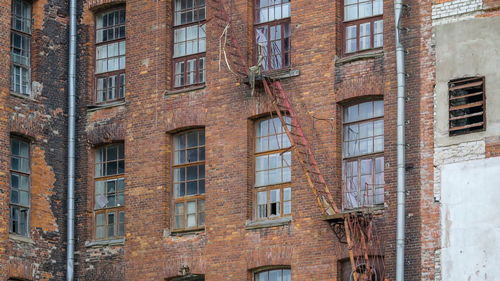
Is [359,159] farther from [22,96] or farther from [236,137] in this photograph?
[22,96]

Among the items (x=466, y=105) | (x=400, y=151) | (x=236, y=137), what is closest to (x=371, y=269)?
(x=400, y=151)

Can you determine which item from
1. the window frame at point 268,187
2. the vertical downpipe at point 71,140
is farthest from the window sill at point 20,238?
the window frame at point 268,187

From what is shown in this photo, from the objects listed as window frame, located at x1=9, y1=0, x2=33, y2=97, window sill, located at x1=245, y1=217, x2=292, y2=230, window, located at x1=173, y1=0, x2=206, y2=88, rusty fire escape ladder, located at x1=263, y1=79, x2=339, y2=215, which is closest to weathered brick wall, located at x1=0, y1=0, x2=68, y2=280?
window frame, located at x1=9, y1=0, x2=33, y2=97

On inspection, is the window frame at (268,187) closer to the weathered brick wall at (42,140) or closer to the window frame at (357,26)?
the window frame at (357,26)

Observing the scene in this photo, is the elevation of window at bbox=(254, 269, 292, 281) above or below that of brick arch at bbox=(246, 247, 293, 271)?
below

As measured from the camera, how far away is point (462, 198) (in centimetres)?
3534

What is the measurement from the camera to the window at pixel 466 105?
117 feet

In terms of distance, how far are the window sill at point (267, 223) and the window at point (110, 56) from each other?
5.70 m

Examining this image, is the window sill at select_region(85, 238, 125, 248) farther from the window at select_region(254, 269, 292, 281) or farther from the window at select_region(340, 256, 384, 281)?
the window at select_region(340, 256, 384, 281)

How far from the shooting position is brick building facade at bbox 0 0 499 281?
3688 cm

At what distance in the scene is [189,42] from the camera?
41344 mm

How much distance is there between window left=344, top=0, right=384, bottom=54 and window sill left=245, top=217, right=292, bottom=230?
4236 mm

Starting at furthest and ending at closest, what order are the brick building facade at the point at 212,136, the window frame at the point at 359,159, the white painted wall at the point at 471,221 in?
the window frame at the point at 359,159 → the brick building facade at the point at 212,136 → the white painted wall at the point at 471,221

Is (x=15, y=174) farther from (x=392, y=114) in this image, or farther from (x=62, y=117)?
(x=392, y=114)
